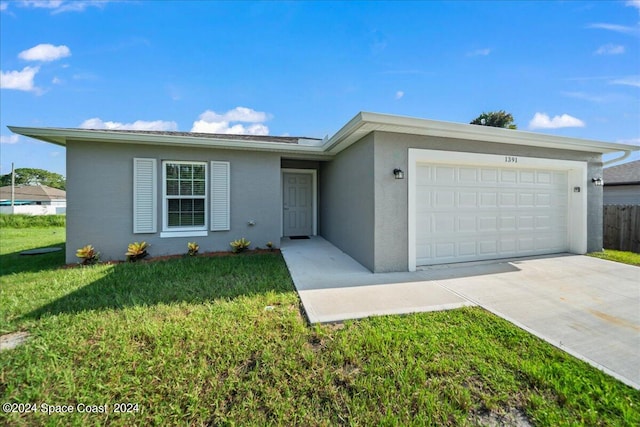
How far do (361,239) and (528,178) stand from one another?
16.0ft

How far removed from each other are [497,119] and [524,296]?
75.5 ft

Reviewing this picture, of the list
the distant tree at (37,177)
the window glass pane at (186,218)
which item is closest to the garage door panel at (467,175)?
the window glass pane at (186,218)

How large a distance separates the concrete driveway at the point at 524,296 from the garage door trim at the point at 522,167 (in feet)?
3.12

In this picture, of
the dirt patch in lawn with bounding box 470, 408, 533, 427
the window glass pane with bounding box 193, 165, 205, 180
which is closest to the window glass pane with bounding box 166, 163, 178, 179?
the window glass pane with bounding box 193, 165, 205, 180

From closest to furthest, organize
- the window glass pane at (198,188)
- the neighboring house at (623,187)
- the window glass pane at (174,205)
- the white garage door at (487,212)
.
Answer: the white garage door at (487,212) → the window glass pane at (174,205) → the window glass pane at (198,188) → the neighboring house at (623,187)

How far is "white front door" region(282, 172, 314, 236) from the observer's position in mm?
9461

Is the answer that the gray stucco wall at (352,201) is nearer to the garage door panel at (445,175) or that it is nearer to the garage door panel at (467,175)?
the garage door panel at (445,175)

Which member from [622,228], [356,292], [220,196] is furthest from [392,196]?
[622,228]

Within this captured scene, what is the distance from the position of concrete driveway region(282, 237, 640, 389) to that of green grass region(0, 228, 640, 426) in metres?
0.34

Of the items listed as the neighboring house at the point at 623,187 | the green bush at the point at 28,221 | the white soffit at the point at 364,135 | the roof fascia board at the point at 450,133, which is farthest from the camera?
the green bush at the point at 28,221

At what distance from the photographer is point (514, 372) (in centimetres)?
231

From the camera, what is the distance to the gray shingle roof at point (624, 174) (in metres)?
11.4

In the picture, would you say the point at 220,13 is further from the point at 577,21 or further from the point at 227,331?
the point at 577,21

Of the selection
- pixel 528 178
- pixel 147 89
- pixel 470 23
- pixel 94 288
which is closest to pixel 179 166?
pixel 94 288
